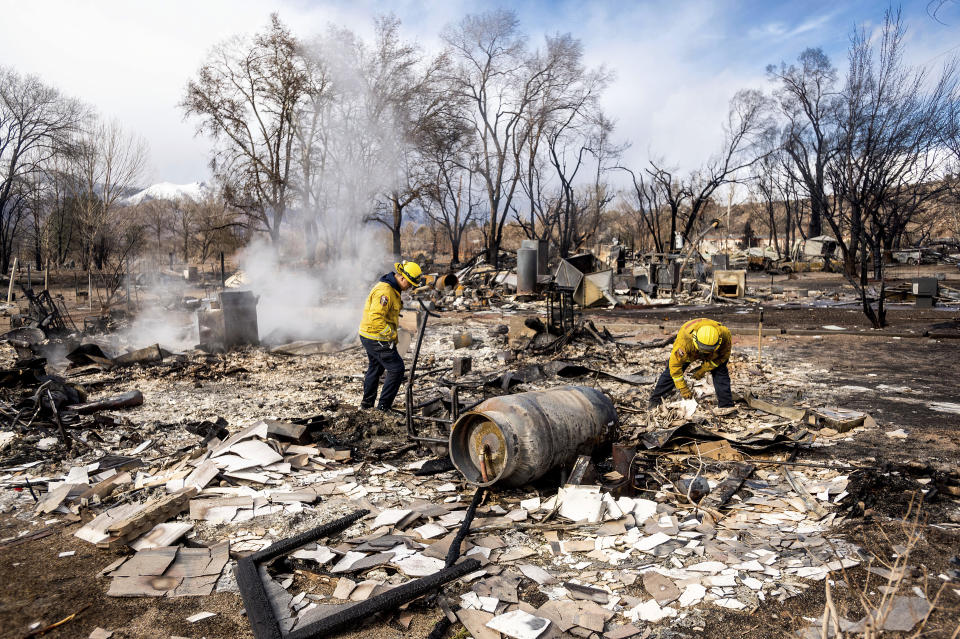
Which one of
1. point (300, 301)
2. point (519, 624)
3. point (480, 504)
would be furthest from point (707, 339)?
point (300, 301)

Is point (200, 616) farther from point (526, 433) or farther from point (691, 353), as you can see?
point (691, 353)

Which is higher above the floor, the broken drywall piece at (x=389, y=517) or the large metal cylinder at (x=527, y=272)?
the large metal cylinder at (x=527, y=272)

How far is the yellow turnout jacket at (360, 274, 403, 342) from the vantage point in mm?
6555

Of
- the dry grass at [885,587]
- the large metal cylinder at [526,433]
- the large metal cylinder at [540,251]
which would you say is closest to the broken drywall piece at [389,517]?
the large metal cylinder at [526,433]

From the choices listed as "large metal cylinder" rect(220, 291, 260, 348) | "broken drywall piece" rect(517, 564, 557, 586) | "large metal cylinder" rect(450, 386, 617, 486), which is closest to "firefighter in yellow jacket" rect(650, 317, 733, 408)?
"large metal cylinder" rect(450, 386, 617, 486)

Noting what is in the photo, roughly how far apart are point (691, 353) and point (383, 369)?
3.34 meters

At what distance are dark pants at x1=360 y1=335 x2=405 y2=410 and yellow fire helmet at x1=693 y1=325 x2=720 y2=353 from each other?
3148 millimetres

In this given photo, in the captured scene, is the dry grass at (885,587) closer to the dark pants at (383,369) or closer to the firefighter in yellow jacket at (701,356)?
the firefighter in yellow jacket at (701,356)

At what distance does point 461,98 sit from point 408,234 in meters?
34.6

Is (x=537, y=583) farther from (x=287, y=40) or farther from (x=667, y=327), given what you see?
(x=287, y=40)

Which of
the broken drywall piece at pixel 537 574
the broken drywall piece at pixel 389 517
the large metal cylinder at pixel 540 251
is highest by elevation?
the large metal cylinder at pixel 540 251

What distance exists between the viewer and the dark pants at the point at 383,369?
21.1 ft

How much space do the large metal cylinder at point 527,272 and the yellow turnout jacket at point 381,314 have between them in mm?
12763

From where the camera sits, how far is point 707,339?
571 cm
